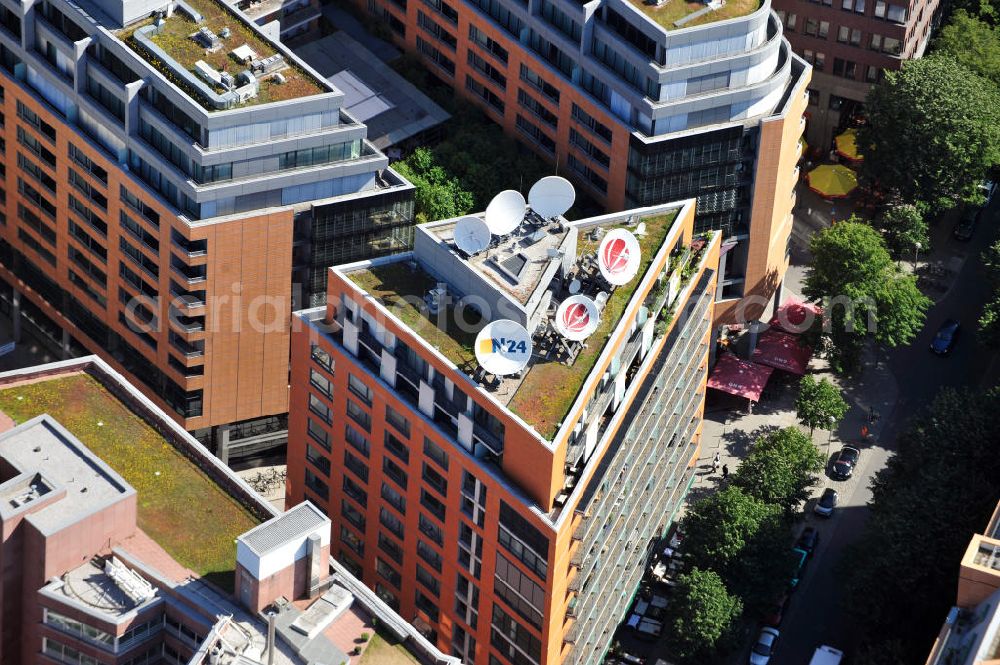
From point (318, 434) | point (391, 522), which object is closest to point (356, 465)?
point (318, 434)

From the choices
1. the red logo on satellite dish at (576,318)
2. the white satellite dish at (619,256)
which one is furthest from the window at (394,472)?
the white satellite dish at (619,256)

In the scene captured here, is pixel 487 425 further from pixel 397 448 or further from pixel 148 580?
pixel 148 580

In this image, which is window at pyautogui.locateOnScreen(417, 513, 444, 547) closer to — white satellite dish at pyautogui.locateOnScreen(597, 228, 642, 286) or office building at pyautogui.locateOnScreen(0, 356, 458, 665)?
office building at pyautogui.locateOnScreen(0, 356, 458, 665)

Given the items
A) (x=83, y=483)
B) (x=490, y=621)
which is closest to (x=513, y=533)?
(x=490, y=621)

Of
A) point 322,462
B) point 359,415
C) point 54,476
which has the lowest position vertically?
point 322,462

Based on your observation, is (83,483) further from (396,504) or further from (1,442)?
(396,504)

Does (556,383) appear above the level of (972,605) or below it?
above

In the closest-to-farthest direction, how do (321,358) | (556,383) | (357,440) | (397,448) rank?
(556,383) < (397,448) < (321,358) < (357,440)

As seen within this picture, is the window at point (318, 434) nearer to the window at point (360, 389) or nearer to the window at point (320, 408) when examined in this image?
the window at point (320, 408)

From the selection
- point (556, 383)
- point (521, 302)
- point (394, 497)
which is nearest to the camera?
point (556, 383)
